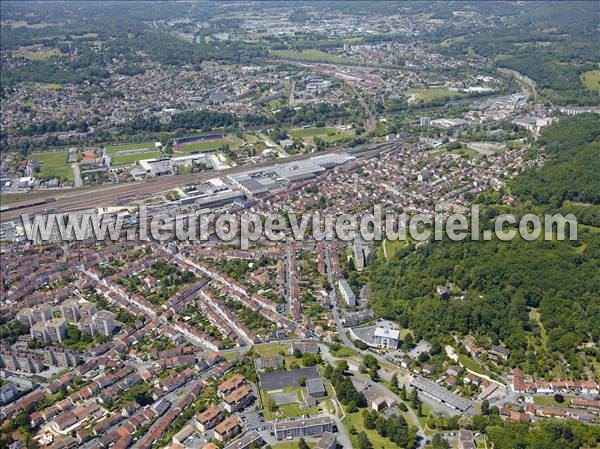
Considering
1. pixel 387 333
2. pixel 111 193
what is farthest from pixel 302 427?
pixel 111 193

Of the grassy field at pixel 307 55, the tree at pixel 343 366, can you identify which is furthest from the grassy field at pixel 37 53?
the tree at pixel 343 366

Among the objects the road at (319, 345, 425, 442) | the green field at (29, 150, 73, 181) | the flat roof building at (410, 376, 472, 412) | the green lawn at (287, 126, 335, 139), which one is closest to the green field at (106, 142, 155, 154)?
the green field at (29, 150, 73, 181)

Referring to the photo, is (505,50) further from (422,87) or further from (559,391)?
(559,391)

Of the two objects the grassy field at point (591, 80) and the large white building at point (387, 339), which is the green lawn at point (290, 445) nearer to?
the large white building at point (387, 339)

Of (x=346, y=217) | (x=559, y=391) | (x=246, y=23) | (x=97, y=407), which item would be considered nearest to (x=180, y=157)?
(x=346, y=217)

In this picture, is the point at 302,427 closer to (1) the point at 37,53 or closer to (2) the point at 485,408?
(2) the point at 485,408

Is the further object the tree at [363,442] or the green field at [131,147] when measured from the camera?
the green field at [131,147]
